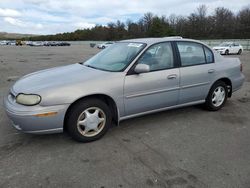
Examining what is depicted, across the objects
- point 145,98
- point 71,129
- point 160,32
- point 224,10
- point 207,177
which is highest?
point 224,10

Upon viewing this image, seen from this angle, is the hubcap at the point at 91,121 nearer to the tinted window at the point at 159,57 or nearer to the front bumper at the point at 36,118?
the front bumper at the point at 36,118

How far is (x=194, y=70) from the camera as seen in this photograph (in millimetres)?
4297

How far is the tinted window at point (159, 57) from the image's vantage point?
387 centimetres

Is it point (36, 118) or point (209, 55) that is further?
point (209, 55)

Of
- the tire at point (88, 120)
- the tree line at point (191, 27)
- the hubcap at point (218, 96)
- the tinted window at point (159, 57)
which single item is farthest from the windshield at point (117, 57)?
the tree line at point (191, 27)

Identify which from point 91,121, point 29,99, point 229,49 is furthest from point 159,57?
point 229,49

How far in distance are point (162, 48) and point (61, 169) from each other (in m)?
2.59

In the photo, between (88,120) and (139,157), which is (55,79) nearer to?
(88,120)

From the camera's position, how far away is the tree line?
199 feet

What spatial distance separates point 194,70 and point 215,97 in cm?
92

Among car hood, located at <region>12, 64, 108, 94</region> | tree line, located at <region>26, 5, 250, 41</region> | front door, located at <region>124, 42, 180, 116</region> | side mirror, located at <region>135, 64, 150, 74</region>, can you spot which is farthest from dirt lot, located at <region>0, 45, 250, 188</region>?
tree line, located at <region>26, 5, 250, 41</region>

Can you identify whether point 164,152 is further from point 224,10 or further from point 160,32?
point 224,10

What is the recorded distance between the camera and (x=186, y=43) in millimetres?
4387

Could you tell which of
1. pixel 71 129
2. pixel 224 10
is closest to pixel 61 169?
pixel 71 129
